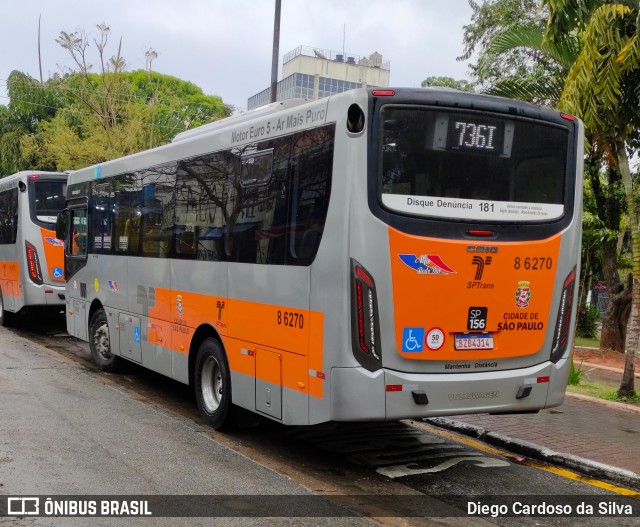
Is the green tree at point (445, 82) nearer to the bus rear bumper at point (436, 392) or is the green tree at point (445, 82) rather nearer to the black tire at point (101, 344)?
the black tire at point (101, 344)

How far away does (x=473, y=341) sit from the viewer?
677 cm

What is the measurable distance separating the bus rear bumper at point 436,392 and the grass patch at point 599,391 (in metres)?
4.21

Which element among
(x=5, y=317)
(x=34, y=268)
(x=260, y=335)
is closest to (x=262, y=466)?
(x=260, y=335)

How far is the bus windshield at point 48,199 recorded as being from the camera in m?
16.3

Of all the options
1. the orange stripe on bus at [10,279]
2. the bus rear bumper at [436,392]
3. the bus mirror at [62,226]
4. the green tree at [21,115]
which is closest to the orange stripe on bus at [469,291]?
the bus rear bumper at [436,392]

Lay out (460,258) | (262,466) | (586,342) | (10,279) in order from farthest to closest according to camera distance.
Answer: (586,342) < (10,279) < (262,466) < (460,258)

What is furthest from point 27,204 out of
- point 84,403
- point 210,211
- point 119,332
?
point 210,211

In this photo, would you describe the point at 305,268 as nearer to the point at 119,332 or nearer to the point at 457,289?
the point at 457,289

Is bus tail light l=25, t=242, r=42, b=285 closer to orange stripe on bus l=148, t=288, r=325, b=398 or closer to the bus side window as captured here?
the bus side window

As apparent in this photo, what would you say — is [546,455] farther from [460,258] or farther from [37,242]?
[37,242]

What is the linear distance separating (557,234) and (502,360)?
1.27 meters

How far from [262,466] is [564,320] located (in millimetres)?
3094

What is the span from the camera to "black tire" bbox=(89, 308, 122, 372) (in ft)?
39.1

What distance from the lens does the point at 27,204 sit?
16.2 m
